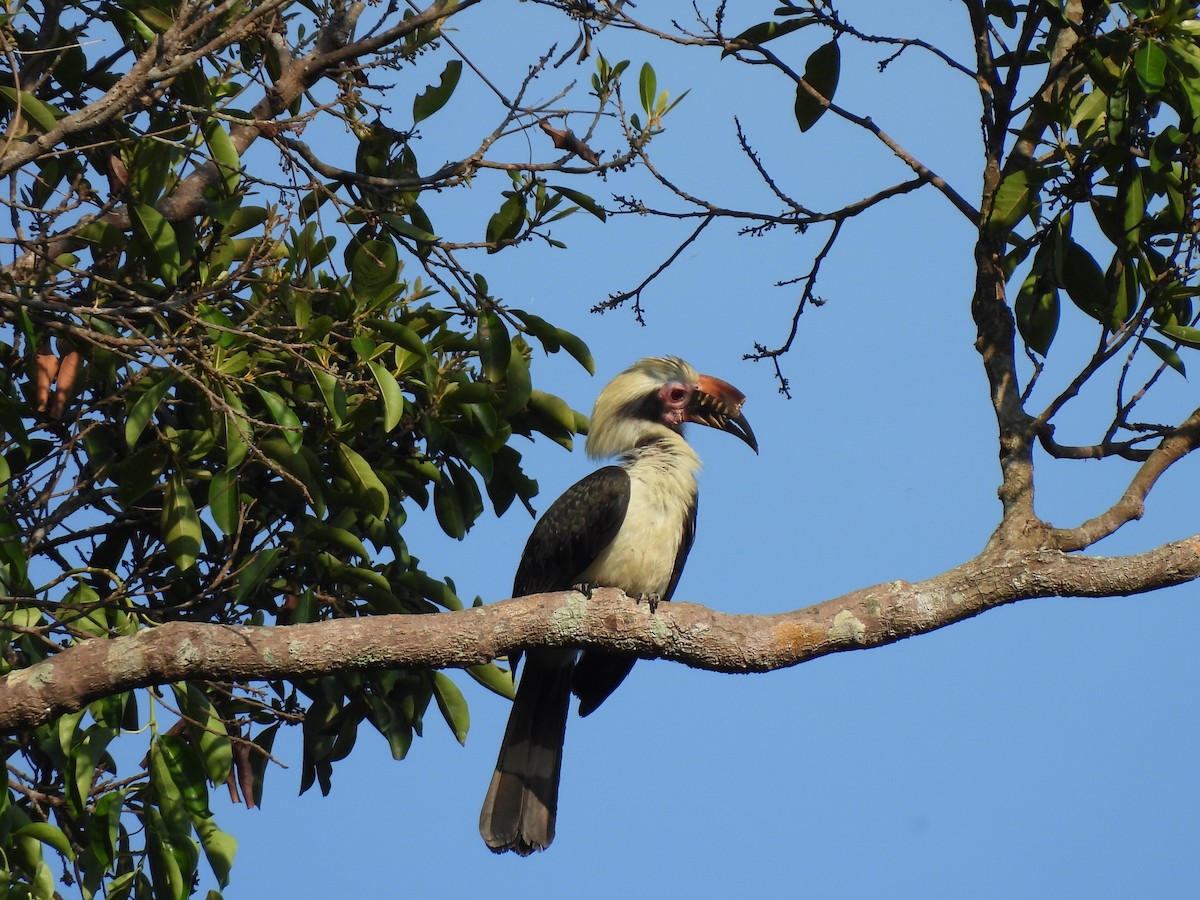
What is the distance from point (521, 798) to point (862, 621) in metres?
1.89

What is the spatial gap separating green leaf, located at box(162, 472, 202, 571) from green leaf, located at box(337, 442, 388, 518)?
1.46 ft

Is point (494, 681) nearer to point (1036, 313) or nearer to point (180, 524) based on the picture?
point (180, 524)

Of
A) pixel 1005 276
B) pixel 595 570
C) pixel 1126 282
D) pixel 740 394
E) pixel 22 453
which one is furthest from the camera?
pixel 740 394

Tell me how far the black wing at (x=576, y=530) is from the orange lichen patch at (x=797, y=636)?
1554 mm

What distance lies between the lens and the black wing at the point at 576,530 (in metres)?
4.67

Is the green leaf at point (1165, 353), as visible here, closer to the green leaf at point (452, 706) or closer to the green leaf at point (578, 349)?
the green leaf at point (578, 349)

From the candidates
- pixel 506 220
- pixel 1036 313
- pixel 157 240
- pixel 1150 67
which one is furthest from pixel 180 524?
pixel 1150 67

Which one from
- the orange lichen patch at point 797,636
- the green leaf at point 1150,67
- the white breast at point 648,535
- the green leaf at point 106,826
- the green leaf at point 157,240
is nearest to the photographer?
the green leaf at point 1150,67

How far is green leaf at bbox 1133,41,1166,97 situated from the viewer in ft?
9.74

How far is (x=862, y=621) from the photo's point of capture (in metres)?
3.14

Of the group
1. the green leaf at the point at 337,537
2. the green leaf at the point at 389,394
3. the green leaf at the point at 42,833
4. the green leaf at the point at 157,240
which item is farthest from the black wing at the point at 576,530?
the green leaf at the point at 42,833

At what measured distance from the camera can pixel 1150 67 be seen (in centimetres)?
298

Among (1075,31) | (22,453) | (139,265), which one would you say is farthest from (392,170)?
(1075,31)

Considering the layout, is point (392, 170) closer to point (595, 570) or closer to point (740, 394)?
point (595, 570)
